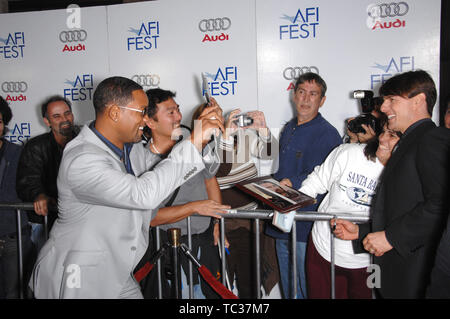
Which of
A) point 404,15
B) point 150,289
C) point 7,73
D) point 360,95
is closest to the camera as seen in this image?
point 150,289

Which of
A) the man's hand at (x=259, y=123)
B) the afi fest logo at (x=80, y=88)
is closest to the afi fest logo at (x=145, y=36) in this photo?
the afi fest logo at (x=80, y=88)

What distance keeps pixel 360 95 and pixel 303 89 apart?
0.81 m

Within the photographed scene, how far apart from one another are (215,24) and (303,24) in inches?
42.6

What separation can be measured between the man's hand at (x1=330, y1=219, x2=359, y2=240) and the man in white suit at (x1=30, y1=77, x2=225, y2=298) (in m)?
1.00

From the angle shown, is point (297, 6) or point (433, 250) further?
point (297, 6)

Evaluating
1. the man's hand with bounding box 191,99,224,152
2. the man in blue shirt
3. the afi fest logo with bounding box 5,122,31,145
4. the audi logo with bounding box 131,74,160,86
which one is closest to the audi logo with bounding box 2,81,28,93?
the afi fest logo with bounding box 5,122,31,145

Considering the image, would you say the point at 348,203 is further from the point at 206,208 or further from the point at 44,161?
the point at 44,161

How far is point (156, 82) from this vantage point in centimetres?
461

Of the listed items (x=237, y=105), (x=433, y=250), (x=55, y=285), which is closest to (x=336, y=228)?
(x=433, y=250)

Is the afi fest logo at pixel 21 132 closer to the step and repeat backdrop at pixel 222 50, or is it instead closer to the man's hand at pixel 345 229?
the step and repeat backdrop at pixel 222 50

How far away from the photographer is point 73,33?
15.5ft

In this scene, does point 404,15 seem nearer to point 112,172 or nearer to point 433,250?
point 433,250

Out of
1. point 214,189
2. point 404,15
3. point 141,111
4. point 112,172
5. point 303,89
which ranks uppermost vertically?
point 404,15

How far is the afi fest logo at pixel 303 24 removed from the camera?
13.7ft
